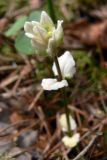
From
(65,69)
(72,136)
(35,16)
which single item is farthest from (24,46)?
(72,136)

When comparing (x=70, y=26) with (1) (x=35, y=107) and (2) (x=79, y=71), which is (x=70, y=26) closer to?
(2) (x=79, y=71)

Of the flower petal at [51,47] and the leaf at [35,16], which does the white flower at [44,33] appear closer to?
the flower petal at [51,47]

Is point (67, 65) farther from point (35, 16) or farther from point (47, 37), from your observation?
point (35, 16)

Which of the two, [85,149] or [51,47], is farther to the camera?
[85,149]

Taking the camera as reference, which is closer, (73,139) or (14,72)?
(73,139)

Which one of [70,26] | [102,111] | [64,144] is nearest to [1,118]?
[64,144]
